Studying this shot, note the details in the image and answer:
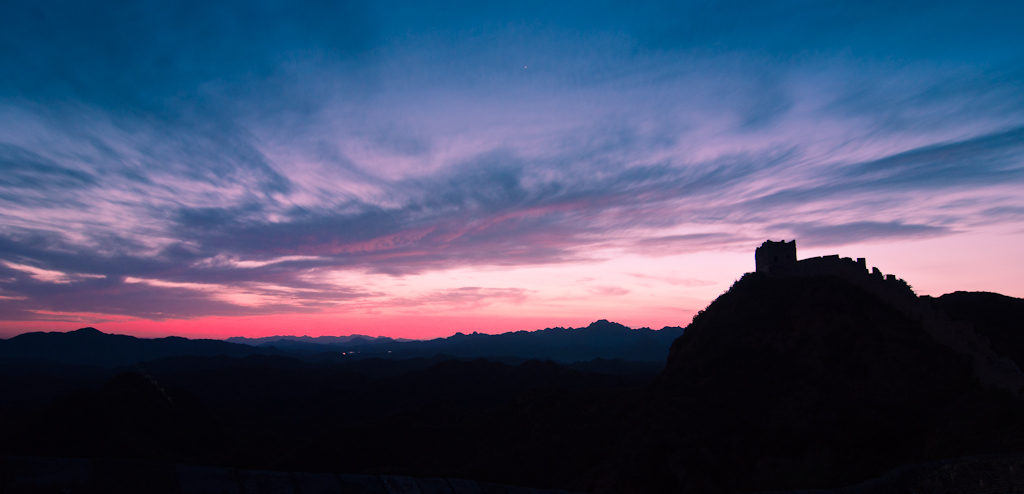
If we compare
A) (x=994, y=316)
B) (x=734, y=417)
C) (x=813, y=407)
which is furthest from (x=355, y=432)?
(x=994, y=316)

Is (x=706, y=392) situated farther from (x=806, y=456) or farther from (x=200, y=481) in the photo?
(x=200, y=481)

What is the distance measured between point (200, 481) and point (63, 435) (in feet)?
219

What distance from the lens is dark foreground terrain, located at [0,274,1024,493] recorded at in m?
22.0

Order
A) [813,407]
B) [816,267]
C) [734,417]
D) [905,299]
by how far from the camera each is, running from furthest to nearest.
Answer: [816,267] < [905,299] < [734,417] < [813,407]

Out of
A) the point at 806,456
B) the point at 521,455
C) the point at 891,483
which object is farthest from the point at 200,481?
the point at 521,455

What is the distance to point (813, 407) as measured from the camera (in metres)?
25.5

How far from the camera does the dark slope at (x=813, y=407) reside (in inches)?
818

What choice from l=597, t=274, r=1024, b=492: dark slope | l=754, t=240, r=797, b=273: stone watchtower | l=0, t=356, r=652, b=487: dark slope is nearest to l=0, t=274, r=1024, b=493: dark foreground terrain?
l=597, t=274, r=1024, b=492: dark slope

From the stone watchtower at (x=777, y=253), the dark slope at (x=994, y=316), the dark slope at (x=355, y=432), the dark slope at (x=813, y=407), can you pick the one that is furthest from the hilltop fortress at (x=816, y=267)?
the dark slope at (x=355, y=432)

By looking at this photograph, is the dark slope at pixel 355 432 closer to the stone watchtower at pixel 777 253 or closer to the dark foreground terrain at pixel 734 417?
the dark foreground terrain at pixel 734 417

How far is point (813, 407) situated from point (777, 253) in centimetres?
1837

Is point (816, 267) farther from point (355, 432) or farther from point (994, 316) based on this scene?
point (355, 432)

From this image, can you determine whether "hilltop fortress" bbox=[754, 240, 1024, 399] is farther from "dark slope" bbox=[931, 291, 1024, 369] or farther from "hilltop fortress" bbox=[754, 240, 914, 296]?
"dark slope" bbox=[931, 291, 1024, 369]

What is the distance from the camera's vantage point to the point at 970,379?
23.9 m
